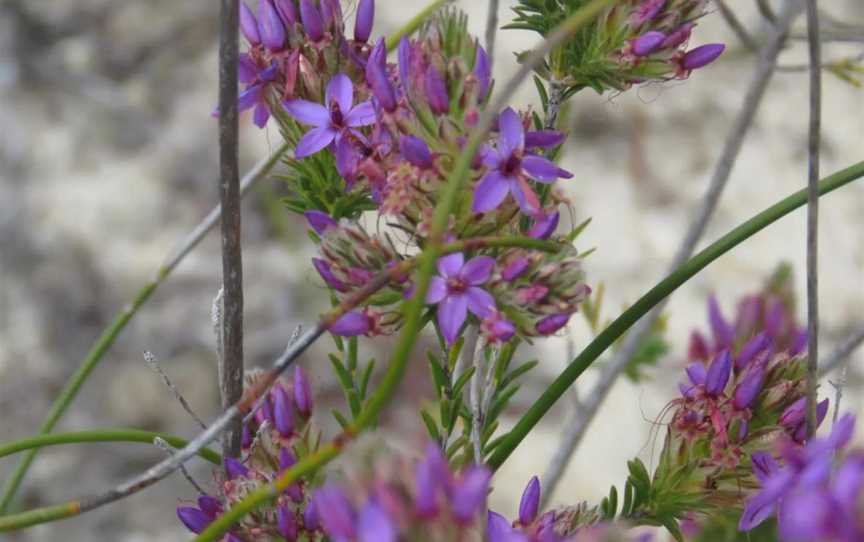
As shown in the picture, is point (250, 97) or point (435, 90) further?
point (250, 97)

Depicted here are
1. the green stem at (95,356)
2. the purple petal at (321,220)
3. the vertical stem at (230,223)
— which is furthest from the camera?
the green stem at (95,356)

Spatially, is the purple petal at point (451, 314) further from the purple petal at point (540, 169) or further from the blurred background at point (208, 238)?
the blurred background at point (208, 238)

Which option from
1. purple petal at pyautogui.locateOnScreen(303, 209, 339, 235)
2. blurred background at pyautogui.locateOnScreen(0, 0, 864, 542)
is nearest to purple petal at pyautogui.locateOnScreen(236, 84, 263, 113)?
purple petal at pyautogui.locateOnScreen(303, 209, 339, 235)

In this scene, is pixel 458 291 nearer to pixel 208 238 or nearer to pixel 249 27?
Answer: pixel 249 27

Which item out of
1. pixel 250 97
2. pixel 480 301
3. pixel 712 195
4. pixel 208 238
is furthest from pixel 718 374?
pixel 208 238

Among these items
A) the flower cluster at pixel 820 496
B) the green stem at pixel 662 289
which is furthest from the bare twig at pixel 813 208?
the flower cluster at pixel 820 496

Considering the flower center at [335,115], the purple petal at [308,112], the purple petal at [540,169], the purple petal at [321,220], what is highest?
the purple petal at [308,112]

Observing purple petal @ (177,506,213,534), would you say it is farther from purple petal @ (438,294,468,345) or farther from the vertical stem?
purple petal @ (438,294,468,345)
